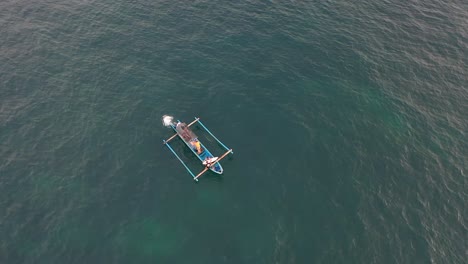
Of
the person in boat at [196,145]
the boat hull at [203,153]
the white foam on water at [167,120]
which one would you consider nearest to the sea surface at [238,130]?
the boat hull at [203,153]

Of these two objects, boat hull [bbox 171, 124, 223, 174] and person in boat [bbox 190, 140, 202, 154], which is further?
person in boat [bbox 190, 140, 202, 154]

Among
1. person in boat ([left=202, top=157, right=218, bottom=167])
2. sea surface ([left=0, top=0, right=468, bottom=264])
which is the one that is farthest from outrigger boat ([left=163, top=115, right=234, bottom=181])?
sea surface ([left=0, top=0, right=468, bottom=264])

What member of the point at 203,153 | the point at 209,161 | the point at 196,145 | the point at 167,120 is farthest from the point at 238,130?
the point at 167,120

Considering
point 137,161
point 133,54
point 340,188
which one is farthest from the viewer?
point 133,54

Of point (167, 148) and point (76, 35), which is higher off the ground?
point (76, 35)

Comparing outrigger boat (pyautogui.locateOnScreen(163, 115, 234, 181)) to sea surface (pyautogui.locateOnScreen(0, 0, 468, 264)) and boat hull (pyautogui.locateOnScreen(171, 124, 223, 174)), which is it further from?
sea surface (pyautogui.locateOnScreen(0, 0, 468, 264))

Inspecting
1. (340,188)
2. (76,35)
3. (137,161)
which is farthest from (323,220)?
(76,35)

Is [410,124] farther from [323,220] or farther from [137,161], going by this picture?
[137,161]
